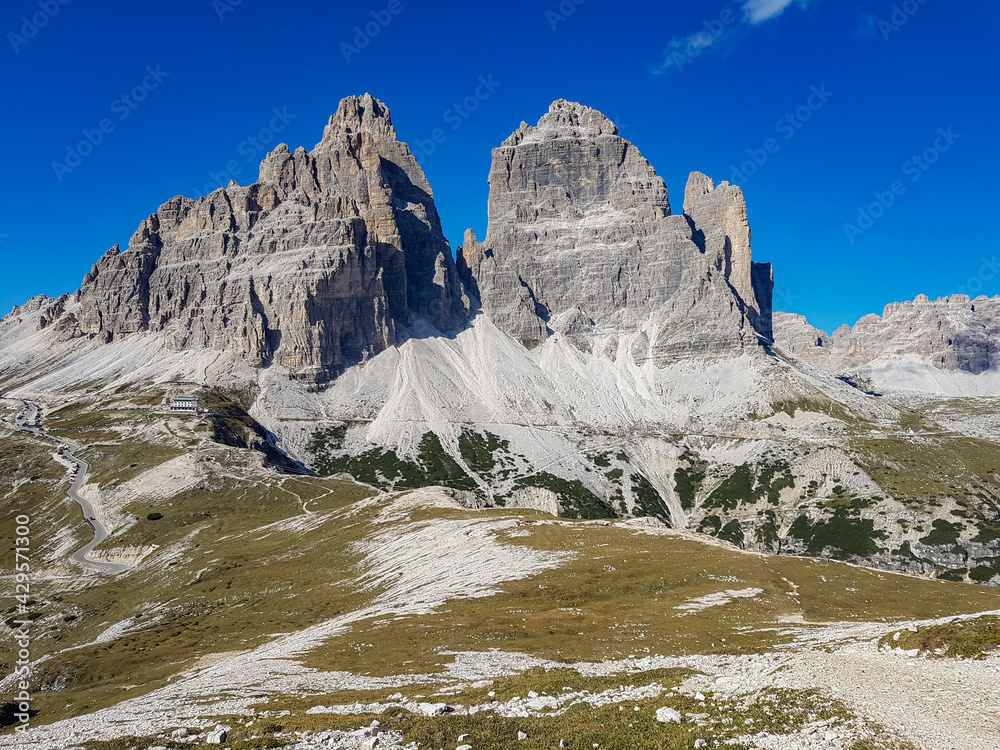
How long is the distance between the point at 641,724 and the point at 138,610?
8638 cm

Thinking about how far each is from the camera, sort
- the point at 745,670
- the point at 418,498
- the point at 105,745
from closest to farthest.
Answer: the point at 105,745 < the point at 745,670 < the point at 418,498

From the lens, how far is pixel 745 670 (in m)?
38.4

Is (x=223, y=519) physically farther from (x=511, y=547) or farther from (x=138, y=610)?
(x=511, y=547)

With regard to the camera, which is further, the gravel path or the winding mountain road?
the winding mountain road

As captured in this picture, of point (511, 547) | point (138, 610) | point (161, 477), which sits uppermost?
point (161, 477)

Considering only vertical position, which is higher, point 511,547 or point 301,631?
point 511,547

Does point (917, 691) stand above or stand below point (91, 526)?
below

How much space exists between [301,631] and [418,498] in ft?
197

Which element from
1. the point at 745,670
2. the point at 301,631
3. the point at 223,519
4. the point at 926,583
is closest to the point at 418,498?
the point at 223,519

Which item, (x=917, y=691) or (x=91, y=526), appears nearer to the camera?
(x=917, y=691)

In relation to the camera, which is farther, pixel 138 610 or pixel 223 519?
pixel 223 519

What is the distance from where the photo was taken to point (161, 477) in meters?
168

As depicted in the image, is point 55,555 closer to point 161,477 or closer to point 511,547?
point 161,477

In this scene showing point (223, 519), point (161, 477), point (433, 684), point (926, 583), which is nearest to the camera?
point (433, 684)
